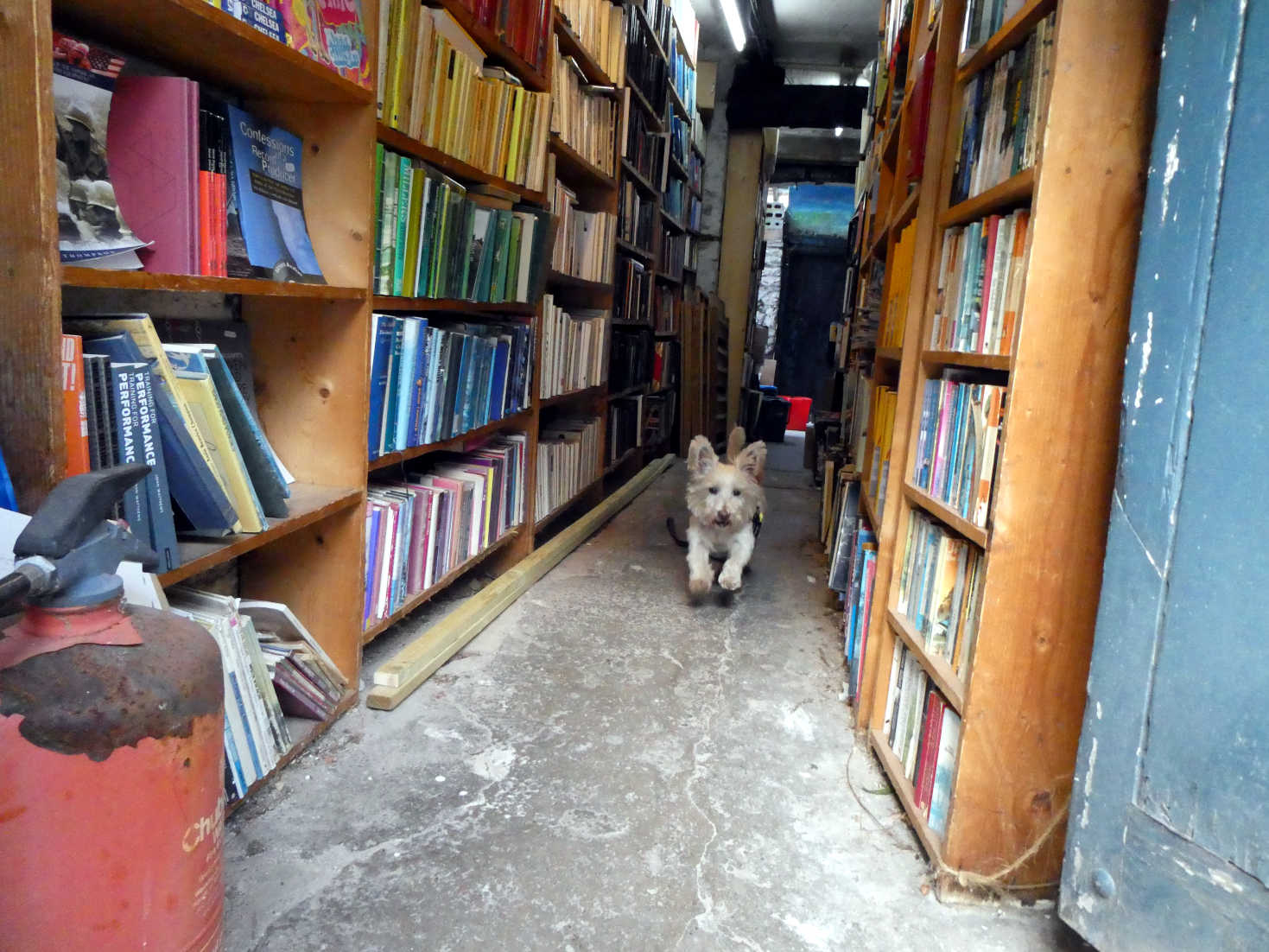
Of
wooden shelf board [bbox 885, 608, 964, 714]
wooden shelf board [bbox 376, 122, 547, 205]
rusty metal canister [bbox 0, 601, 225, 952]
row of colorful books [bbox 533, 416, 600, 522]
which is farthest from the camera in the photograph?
row of colorful books [bbox 533, 416, 600, 522]

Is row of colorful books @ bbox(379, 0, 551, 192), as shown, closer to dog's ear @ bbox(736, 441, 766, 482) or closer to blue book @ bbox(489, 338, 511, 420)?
→ blue book @ bbox(489, 338, 511, 420)

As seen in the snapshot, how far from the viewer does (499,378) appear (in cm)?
281

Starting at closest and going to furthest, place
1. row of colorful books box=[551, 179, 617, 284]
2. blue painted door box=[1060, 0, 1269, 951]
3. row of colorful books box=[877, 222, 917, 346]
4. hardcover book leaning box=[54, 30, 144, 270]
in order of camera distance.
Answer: blue painted door box=[1060, 0, 1269, 951], hardcover book leaning box=[54, 30, 144, 270], row of colorful books box=[877, 222, 917, 346], row of colorful books box=[551, 179, 617, 284]

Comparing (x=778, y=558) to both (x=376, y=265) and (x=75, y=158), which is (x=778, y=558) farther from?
(x=75, y=158)

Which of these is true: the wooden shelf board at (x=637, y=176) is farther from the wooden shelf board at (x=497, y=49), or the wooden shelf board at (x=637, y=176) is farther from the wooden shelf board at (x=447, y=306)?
the wooden shelf board at (x=447, y=306)

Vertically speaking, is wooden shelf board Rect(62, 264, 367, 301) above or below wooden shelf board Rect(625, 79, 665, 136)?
below

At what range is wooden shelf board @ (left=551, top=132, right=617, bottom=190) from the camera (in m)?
3.27

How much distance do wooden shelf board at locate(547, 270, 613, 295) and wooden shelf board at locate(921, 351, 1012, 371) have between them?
5.73 ft

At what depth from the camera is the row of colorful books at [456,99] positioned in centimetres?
203

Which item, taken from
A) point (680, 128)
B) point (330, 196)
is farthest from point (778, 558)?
point (680, 128)

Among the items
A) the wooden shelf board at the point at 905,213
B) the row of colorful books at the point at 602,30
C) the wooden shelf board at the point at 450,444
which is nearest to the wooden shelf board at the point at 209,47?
the wooden shelf board at the point at 450,444

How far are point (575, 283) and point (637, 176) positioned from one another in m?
1.35

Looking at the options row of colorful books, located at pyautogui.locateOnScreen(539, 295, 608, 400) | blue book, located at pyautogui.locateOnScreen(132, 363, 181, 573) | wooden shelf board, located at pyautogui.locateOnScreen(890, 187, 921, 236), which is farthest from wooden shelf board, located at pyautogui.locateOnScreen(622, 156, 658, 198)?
blue book, located at pyautogui.locateOnScreen(132, 363, 181, 573)

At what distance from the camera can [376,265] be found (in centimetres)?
202
